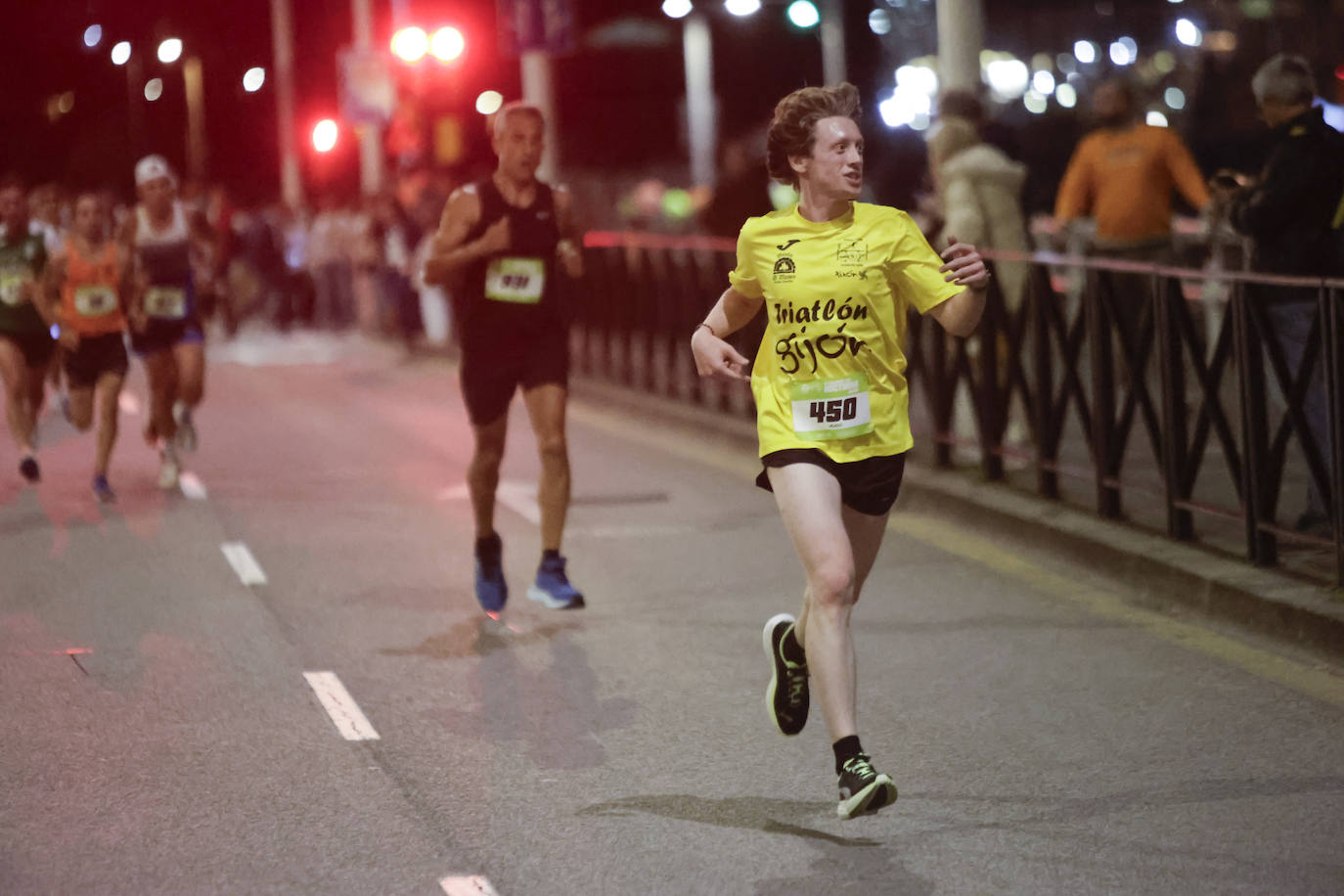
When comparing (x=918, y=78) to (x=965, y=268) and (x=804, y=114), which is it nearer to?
(x=804, y=114)

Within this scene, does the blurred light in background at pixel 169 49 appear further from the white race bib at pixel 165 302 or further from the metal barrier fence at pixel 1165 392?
the metal barrier fence at pixel 1165 392

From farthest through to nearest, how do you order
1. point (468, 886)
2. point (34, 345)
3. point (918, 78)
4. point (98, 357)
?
point (918, 78) → point (34, 345) → point (98, 357) → point (468, 886)

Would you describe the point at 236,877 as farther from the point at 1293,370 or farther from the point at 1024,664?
the point at 1293,370

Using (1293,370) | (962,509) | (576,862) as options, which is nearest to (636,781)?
(576,862)

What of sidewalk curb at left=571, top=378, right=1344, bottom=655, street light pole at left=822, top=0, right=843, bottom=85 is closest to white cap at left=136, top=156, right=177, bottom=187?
sidewalk curb at left=571, top=378, right=1344, bottom=655

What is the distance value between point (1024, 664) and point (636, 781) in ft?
6.76

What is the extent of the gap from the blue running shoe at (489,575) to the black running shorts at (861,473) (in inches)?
127

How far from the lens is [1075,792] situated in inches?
227

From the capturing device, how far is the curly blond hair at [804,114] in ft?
18.0

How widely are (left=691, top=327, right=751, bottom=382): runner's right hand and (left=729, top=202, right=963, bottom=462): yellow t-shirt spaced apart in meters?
0.07

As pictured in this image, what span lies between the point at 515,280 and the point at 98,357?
4941 mm

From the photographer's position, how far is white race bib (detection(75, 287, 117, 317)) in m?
12.5

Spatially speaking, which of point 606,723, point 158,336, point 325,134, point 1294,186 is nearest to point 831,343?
point 606,723

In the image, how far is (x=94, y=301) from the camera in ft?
40.9
